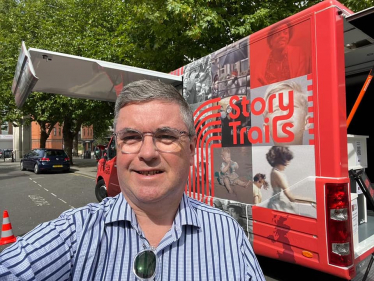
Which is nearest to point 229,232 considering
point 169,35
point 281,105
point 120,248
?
point 120,248

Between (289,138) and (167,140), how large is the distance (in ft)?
6.03

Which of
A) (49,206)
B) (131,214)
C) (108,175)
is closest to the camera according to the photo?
(131,214)

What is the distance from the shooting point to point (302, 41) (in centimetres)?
256

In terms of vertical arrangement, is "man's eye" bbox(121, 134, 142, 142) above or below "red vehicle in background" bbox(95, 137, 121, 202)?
above

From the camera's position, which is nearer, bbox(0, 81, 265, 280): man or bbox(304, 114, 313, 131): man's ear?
bbox(0, 81, 265, 280): man

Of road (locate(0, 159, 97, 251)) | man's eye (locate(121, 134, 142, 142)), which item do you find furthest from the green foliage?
road (locate(0, 159, 97, 251))

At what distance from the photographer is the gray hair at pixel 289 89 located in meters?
2.53

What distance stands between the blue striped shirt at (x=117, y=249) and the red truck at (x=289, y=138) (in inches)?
62.0

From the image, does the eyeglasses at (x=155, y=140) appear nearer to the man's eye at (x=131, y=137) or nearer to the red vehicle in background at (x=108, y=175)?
the man's eye at (x=131, y=137)

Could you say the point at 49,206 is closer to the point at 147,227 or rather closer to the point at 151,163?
the point at 147,227

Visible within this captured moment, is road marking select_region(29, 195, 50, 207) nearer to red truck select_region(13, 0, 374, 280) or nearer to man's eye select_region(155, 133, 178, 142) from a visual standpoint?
red truck select_region(13, 0, 374, 280)

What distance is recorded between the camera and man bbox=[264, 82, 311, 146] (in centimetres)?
255

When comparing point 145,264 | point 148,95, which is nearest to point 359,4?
point 148,95

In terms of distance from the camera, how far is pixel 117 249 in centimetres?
105
